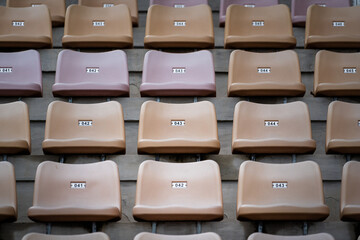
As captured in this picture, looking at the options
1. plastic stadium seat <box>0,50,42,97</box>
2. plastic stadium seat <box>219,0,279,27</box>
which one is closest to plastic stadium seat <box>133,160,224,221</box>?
plastic stadium seat <box>0,50,42,97</box>

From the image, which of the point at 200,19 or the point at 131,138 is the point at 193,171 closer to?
the point at 131,138

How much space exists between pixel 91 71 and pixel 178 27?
0.43 metres

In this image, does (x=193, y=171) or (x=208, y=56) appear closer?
(x=193, y=171)

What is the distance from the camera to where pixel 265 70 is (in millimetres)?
2025

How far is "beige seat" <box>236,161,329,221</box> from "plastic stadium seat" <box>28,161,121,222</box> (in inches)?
14.2

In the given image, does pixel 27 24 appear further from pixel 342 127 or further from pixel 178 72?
pixel 342 127

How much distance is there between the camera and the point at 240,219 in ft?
5.13

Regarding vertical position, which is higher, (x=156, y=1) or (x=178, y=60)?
(x=156, y=1)

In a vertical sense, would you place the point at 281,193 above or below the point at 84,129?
below

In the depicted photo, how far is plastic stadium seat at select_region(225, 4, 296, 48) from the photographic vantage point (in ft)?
6.95

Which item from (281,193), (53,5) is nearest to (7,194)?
(281,193)

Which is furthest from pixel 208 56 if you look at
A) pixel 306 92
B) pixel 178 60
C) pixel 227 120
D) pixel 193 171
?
pixel 193 171

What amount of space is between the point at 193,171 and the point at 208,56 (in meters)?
0.54

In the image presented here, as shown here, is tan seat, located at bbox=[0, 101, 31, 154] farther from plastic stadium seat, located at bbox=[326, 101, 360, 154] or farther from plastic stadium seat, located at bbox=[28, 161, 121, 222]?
plastic stadium seat, located at bbox=[326, 101, 360, 154]
